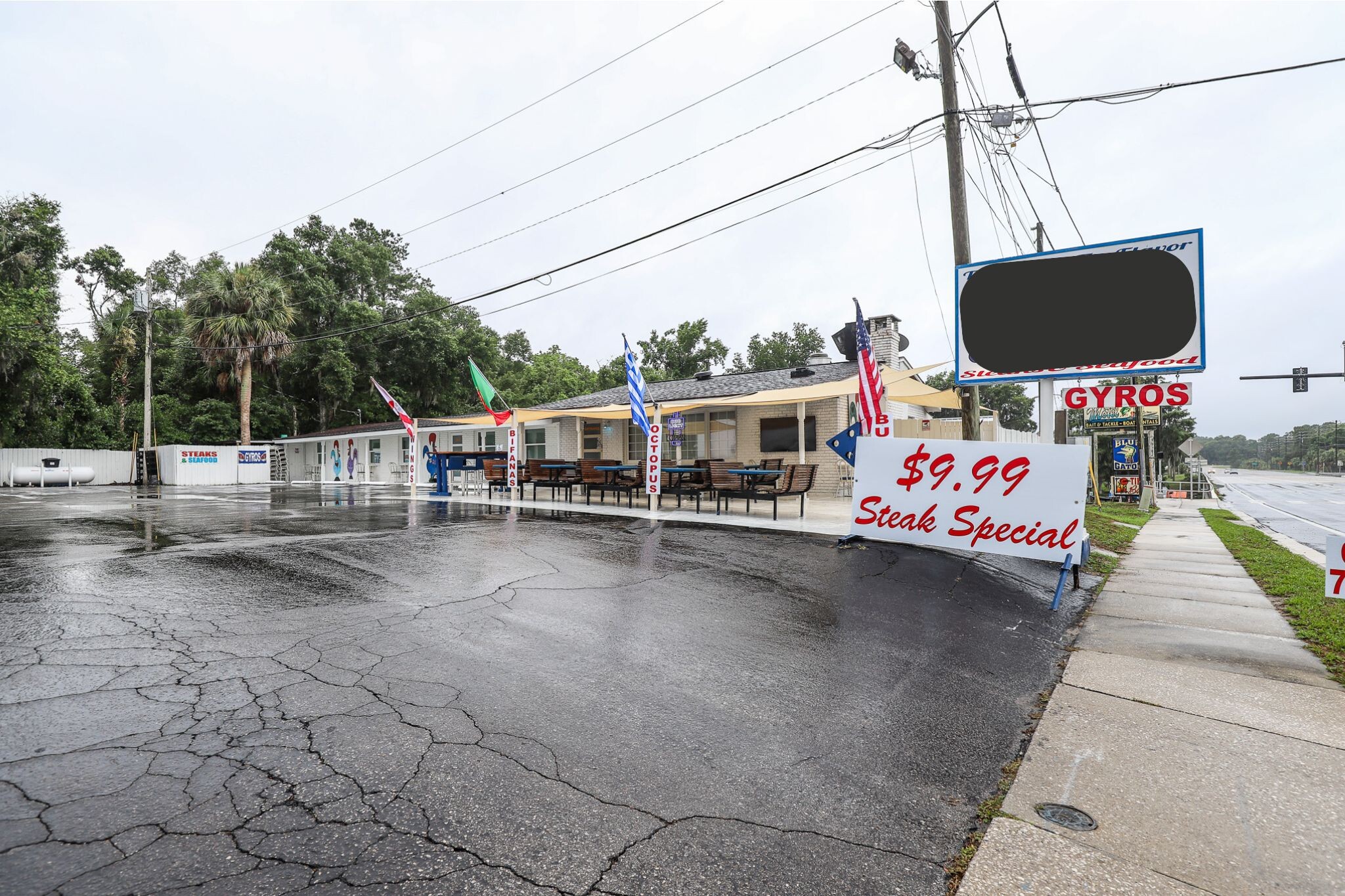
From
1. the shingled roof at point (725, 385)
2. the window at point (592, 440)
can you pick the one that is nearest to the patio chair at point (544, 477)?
the shingled roof at point (725, 385)

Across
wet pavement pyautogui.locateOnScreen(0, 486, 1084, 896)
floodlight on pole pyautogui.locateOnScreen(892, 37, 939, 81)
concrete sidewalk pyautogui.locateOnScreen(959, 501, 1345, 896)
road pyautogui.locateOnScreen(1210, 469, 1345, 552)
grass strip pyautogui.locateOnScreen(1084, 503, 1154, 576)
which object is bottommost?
road pyautogui.locateOnScreen(1210, 469, 1345, 552)

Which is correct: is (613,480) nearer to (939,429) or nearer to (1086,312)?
(1086,312)

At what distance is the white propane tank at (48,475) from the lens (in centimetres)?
2742

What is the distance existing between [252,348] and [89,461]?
365 inches

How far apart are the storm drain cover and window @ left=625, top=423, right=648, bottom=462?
19885 millimetres

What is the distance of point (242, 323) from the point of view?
3139 centimetres

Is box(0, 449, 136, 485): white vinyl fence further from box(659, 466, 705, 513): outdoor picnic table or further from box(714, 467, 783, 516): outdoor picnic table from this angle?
box(714, 467, 783, 516): outdoor picnic table

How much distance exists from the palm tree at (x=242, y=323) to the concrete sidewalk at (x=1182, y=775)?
37198mm

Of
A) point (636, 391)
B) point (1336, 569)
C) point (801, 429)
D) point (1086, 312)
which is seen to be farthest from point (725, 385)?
point (1336, 569)

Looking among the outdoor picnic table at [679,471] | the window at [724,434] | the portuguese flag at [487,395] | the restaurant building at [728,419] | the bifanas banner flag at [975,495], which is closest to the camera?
the bifanas banner flag at [975,495]

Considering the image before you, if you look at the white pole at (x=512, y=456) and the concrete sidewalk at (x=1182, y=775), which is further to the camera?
the white pole at (x=512, y=456)

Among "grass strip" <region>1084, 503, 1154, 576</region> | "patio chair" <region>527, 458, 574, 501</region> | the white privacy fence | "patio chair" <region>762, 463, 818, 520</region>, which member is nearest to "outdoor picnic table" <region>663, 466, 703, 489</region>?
"patio chair" <region>762, 463, 818, 520</region>

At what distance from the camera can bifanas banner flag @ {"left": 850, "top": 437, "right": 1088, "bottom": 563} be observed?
6.41 meters

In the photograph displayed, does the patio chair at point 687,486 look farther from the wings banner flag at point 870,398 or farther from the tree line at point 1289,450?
the tree line at point 1289,450
